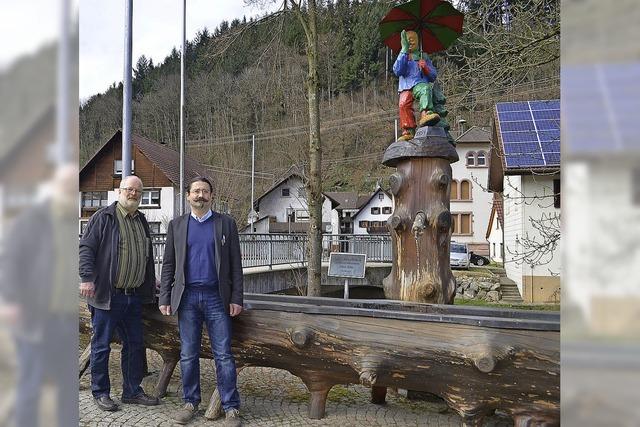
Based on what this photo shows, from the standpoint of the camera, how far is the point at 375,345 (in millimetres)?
3168

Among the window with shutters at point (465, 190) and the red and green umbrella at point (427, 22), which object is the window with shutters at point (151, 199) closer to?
the window with shutters at point (465, 190)

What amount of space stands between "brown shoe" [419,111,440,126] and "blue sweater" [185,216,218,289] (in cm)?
193

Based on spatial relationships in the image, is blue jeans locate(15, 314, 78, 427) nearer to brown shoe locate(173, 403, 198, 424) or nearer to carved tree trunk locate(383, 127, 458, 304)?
brown shoe locate(173, 403, 198, 424)

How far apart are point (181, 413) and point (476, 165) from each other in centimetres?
2714

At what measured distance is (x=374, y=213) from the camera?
3812cm

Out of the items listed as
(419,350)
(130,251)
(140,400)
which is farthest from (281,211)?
(419,350)

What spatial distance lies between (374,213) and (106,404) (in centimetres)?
3496

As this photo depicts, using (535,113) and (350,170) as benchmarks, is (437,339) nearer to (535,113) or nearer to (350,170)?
(535,113)

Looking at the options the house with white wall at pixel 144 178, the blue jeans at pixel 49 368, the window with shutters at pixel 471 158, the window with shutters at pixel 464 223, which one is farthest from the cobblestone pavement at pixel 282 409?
the window with shutters at pixel 464 223

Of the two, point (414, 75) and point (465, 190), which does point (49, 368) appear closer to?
point (414, 75)

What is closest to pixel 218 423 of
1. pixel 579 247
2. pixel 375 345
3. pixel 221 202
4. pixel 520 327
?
pixel 375 345

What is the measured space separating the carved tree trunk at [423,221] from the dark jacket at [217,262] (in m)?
1.35

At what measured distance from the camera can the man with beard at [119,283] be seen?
3.56 m

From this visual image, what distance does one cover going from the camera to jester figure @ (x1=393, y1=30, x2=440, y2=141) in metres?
4.23
